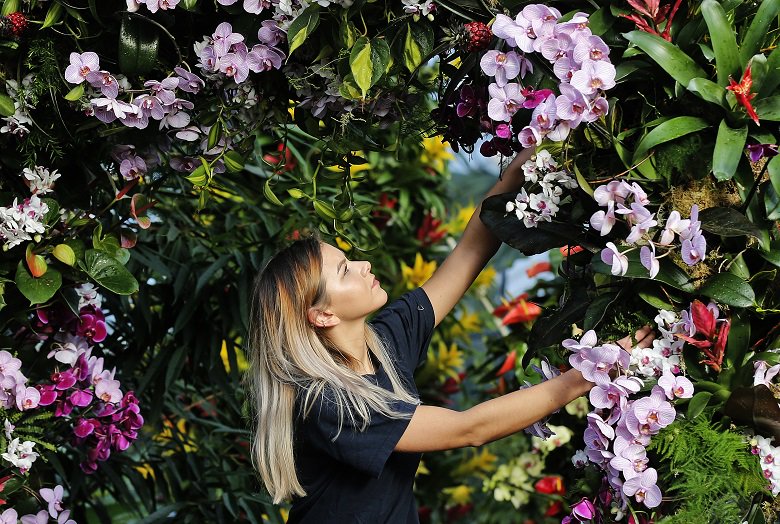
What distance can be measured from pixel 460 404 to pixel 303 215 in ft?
5.86

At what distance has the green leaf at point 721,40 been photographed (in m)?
1.31

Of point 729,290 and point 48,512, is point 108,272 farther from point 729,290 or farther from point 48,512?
point 729,290

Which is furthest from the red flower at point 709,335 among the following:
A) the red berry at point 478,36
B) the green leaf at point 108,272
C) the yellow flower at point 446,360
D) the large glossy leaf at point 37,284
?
the yellow flower at point 446,360

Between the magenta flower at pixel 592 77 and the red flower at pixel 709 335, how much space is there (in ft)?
1.08

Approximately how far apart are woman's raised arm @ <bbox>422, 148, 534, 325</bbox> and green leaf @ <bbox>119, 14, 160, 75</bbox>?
651mm

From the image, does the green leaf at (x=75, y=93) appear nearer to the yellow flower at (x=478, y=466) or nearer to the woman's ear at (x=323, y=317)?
the woman's ear at (x=323, y=317)

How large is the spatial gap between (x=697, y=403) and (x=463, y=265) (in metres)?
0.68

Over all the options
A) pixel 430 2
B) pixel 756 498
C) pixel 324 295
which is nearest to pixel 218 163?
pixel 324 295

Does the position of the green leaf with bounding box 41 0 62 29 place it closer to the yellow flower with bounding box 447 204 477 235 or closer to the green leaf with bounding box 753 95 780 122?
the green leaf with bounding box 753 95 780 122

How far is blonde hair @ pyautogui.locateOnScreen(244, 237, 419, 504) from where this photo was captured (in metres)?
1.74

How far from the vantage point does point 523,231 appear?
5.32ft

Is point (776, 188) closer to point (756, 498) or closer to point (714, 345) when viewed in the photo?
point (714, 345)

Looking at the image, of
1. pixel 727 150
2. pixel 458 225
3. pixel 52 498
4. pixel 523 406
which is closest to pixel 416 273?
pixel 458 225

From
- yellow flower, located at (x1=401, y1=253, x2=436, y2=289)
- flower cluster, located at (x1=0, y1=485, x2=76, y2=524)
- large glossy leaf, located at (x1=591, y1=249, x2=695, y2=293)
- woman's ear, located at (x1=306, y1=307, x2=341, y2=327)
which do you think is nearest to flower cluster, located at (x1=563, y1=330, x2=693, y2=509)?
large glossy leaf, located at (x1=591, y1=249, x2=695, y2=293)
